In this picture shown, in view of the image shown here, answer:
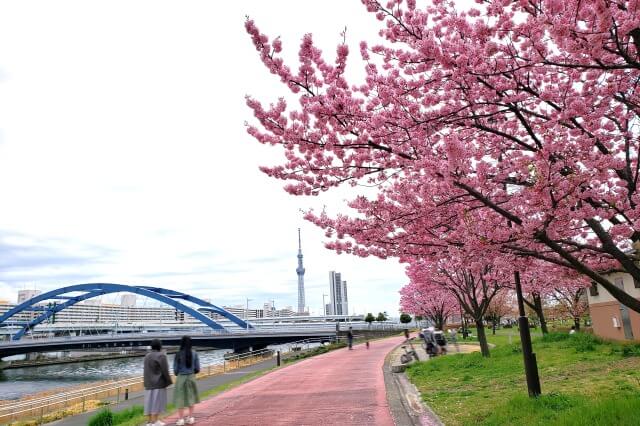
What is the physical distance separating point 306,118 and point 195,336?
2594 inches

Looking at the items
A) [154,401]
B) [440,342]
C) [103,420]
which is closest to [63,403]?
[103,420]

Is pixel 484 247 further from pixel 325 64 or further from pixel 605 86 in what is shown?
pixel 325 64

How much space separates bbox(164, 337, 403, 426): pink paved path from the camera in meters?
9.09

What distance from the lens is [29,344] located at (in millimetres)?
65438

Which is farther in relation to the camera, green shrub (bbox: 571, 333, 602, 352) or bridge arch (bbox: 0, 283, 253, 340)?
bridge arch (bbox: 0, 283, 253, 340)

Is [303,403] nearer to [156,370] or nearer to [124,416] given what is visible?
[156,370]

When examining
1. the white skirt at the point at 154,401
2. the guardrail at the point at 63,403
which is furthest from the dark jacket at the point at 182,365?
the guardrail at the point at 63,403

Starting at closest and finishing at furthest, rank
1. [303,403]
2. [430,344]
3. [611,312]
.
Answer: [303,403]
[611,312]
[430,344]

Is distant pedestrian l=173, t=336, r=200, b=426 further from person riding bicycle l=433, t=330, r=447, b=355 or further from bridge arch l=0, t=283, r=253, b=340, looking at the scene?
bridge arch l=0, t=283, r=253, b=340

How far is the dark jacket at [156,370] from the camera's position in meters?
8.89

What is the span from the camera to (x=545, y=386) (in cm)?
1022

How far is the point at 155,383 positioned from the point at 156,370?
0.82 feet

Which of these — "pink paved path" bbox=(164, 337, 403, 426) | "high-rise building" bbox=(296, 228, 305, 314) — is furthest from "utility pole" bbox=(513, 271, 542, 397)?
"high-rise building" bbox=(296, 228, 305, 314)

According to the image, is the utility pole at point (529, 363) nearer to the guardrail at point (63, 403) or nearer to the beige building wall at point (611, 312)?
the beige building wall at point (611, 312)
